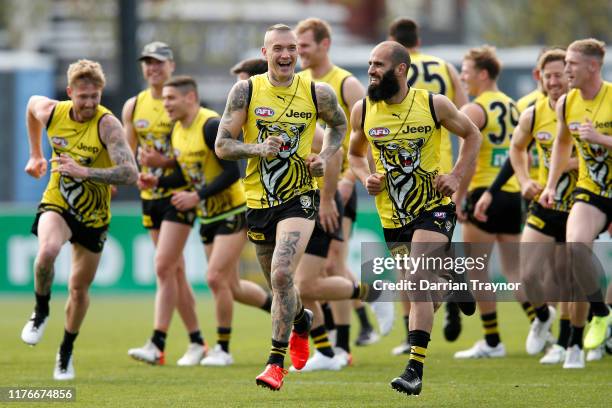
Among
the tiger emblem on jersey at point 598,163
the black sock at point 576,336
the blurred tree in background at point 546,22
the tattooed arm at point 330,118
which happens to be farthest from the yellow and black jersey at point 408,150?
the blurred tree in background at point 546,22

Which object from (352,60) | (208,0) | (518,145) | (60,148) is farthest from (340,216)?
(208,0)

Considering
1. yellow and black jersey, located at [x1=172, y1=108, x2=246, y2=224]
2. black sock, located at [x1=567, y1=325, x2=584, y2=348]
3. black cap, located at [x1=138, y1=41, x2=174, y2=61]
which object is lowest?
black sock, located at [x1=567, y1=325, x2=584, y2=348]

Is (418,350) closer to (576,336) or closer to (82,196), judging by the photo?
(576,336)

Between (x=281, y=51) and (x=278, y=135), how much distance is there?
62cm

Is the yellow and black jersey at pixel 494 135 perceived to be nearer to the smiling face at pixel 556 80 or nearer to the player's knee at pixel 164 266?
the smiling face at pixel 556 80

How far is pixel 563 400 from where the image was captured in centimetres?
955

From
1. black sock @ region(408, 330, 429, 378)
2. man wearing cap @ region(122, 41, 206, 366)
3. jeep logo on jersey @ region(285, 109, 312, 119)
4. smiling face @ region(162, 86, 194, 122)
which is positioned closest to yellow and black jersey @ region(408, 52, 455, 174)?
smiling face @ region(162, 86, 194, 122)

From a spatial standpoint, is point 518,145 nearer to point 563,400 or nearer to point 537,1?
point 563,400

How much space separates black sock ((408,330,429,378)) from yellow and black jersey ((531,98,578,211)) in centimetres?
307

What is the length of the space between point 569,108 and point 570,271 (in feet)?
4.86

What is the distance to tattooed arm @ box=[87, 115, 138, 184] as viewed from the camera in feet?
35.8

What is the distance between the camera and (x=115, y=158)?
1109cm

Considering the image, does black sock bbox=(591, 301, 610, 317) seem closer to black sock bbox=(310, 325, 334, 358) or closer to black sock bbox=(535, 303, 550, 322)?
black sock bbox=(535, 303, 550, 322)

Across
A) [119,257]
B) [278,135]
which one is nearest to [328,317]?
[278,135]
